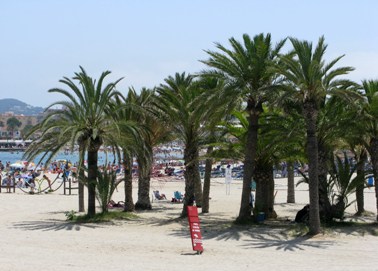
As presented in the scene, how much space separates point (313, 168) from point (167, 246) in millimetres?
5196

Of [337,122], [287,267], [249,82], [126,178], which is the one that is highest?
[249,82]

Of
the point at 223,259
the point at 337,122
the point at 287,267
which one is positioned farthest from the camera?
the point at 337,122

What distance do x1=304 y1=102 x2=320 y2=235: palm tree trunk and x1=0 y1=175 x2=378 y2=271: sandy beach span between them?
1.75 feet

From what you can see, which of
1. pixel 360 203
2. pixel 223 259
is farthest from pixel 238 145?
pixel 223 259

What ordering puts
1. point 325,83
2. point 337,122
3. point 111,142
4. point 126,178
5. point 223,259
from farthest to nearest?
point 126,178 < point 111,142 < point 337,122 < point 325,83 < point 223,259

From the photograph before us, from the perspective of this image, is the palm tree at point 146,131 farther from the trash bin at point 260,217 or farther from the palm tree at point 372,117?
the palm tree at point 372,117

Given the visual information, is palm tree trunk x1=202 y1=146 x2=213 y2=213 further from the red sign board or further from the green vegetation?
the red sign board

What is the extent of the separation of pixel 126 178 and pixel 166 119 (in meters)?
3.16

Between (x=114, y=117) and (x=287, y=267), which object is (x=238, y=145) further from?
(x=287, y=267)

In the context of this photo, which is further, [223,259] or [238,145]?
[238,145]

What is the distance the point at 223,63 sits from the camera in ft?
65.3

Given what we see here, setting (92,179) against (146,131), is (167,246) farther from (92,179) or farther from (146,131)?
(146,131)

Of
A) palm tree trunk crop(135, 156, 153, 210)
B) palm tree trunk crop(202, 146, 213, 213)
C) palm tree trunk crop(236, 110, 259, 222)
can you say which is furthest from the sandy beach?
palm tree trunk crop(135, 156, 153, 210)

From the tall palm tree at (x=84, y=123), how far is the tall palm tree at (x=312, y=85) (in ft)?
21.1
